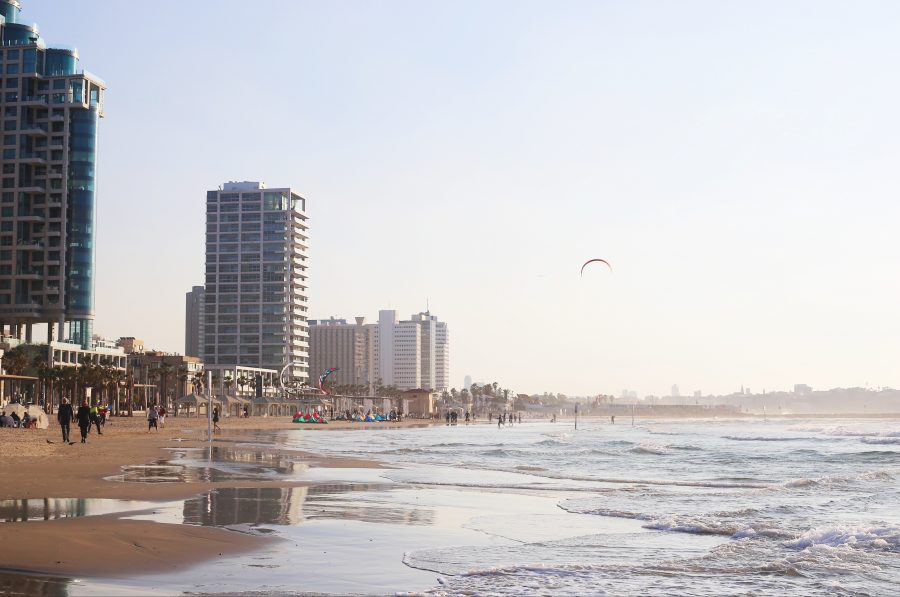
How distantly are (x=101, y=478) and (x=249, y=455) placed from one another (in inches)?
505

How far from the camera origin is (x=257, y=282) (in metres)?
195

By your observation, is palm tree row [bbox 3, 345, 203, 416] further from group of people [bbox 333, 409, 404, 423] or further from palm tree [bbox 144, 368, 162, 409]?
group of people [bbox 333, 409, 404, 423]

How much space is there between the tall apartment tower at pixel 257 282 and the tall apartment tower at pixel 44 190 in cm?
7180

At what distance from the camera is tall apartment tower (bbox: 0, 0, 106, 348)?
Answer: 116688 millimetres

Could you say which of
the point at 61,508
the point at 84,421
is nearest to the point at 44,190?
the point at 84,421

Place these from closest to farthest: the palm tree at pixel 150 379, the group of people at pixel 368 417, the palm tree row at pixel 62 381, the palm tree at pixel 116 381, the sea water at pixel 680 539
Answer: the sea water at pixel 680 539 → the palm tree row at pixel 62 381 → the palm tree at pixel 116 381 → the group of people at pixel 368 417 → the palm tree at pixel 150 379

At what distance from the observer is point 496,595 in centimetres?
858

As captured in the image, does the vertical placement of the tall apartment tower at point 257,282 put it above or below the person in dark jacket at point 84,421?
above

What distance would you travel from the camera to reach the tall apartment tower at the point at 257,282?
634ft

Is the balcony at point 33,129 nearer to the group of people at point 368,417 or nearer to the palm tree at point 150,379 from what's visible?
the palm tree at point 150,379

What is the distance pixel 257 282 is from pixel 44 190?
3066 inches

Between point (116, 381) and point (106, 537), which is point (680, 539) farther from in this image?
point (116, 381)

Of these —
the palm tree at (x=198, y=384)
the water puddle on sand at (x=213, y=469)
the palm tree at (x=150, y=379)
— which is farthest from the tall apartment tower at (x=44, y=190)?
the water puddle on sand at (x=213, y=469)

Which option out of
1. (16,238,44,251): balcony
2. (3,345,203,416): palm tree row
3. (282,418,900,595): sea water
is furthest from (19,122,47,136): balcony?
(282,418,900,595): sea water
